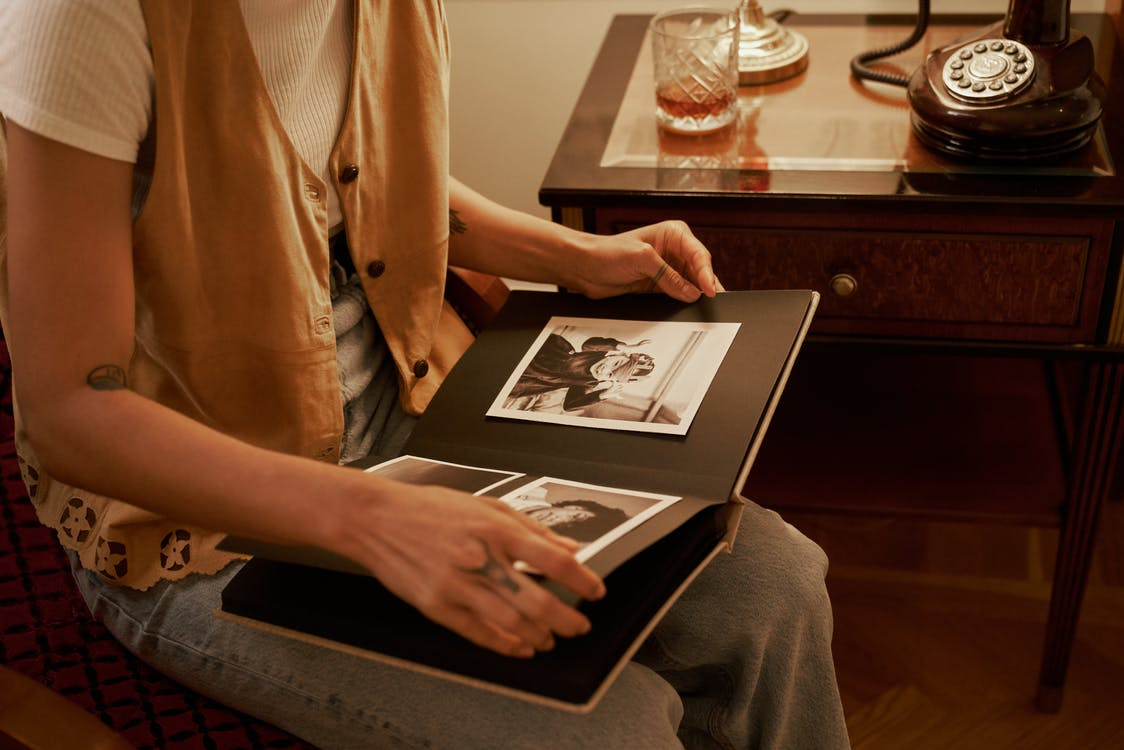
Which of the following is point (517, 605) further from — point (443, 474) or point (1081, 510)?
point (1081, 510)

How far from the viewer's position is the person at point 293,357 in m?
0.66

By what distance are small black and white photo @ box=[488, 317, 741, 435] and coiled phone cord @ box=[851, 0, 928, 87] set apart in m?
0.47

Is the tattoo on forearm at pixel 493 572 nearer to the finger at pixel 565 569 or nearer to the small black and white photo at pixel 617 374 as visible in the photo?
the finger at pixel 565 569

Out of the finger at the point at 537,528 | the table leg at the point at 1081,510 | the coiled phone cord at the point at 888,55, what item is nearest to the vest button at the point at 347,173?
the finger at the point at 537,528

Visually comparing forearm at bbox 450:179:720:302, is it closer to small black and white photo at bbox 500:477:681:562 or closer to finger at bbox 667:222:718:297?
finger at bbox 667:222:718:297

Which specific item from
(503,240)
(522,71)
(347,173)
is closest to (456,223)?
(503,240)

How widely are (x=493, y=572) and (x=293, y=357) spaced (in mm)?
309

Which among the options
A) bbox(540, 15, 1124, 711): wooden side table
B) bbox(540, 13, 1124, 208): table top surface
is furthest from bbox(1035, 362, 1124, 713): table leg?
bbox(540, 13, 1124, 208): table top surface

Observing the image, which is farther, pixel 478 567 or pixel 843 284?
pixel 843 284

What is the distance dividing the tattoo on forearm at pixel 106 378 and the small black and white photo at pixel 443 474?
0.55 feet

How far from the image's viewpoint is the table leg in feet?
3.59

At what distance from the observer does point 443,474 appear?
30.3 inches

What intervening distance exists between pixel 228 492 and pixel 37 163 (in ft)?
0.74

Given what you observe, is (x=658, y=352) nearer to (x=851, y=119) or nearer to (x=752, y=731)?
(x=752, y=731)
